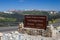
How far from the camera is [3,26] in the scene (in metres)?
22.0

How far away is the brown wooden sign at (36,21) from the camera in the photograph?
38.7 feet

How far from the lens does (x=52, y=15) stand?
802 inches

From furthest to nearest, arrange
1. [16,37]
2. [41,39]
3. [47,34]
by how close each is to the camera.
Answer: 1. [47,34]
2. [16,37]
3. [41,39]

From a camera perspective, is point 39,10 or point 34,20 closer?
point 34,20

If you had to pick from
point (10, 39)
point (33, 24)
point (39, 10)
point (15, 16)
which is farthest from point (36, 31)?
point (15, 16)

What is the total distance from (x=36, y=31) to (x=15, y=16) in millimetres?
10154

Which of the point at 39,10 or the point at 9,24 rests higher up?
the point at 39,10

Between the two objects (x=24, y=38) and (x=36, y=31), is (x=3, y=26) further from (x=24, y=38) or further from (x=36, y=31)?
(x=24, y=38)

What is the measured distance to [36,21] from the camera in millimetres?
12086

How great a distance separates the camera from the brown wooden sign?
A: 38.7 ft

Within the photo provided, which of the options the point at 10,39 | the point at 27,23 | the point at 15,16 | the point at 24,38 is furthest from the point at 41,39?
the point at 15,16

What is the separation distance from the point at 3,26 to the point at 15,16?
5.99ft

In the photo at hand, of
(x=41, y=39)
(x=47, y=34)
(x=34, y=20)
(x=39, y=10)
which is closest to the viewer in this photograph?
(x=41, y=39)

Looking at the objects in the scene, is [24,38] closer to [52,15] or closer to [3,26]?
[52,15]
